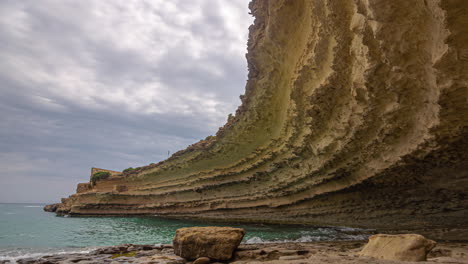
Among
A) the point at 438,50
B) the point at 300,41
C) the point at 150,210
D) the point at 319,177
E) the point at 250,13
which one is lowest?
the point at 150,210

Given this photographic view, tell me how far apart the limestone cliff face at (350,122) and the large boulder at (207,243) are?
175 inches

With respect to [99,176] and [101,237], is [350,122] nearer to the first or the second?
[101,237]

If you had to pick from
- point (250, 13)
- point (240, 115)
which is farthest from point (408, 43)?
point (240, 115)

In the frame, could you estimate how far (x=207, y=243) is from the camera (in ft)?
14.3

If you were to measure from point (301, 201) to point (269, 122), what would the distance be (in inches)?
153

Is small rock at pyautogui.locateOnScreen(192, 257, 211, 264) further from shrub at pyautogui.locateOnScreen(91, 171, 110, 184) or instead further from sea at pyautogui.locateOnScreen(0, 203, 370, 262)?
shrub at pyautogui.locateOnScreen(91, 171, 110, 184)

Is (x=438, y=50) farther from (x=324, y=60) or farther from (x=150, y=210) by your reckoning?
(x=150, y=210)

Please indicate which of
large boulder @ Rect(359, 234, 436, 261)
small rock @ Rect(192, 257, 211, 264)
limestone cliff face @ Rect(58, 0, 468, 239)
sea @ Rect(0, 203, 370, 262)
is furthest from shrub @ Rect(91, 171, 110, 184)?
large boulder @ Rect(359, 234, 436, 261)

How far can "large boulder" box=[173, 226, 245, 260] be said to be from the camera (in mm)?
4359

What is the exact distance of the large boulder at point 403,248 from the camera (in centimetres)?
308

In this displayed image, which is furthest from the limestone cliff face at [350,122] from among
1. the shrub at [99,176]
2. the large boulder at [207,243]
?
the shrub at [99,176]

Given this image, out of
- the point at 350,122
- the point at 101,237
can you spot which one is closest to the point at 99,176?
the point at 101,237

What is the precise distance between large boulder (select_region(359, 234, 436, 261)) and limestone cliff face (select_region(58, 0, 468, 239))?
291 cm

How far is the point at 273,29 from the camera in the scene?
26.8ft
